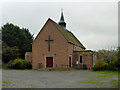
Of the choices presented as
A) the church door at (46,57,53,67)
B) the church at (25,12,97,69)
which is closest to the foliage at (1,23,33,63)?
the church at (25,12,97,69)

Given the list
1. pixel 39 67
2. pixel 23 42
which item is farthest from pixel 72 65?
pixel 23 42

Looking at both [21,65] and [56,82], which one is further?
[21,65]

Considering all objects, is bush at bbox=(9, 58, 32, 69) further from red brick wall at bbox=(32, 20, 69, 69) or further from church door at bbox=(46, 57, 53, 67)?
church door at bbox=(46, 57, 53, 67)

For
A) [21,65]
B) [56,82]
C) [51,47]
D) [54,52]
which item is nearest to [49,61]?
[54,52]

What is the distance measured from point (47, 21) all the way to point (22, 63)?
970 centimetres

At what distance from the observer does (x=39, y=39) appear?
112ft

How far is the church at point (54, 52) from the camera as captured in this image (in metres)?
32.9

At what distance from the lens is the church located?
32947 millimetres

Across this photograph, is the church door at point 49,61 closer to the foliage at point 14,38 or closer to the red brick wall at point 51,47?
the red brick wall at point 51,47

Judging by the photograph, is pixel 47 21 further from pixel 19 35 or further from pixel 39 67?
pixel 19 35

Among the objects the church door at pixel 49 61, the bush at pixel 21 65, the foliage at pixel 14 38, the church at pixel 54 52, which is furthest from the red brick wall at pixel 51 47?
the foliage at pixel 14 38

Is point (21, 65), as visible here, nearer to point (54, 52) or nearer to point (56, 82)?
point (54, 52)

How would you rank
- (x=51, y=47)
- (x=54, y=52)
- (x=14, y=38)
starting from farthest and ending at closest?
(x=14, y=38), (x=51, y=47), (x=54, y=52)

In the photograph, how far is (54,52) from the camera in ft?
110
